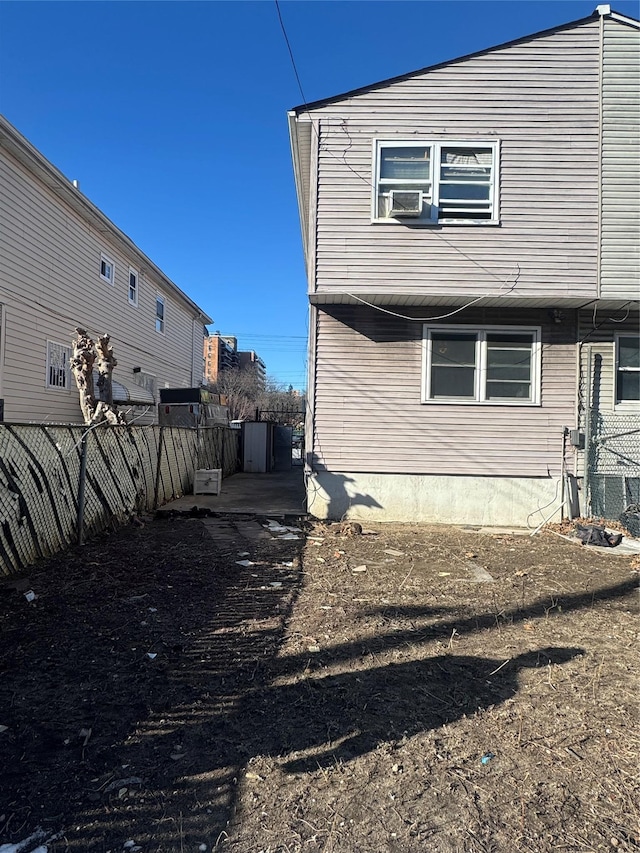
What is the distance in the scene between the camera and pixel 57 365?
11.8 meters

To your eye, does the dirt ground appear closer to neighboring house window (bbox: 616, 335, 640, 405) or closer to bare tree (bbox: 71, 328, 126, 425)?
neighboring house window (bbox: 616, 335, 640, 405)

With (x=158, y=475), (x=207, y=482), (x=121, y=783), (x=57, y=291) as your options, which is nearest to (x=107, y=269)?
(x=57, y=291)

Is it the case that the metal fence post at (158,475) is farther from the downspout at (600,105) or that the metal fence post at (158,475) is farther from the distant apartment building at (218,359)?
the distant apartment building at (218,359)

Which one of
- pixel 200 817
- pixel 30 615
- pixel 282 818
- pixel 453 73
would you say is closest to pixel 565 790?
pixel 282 818

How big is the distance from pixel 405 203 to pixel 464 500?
484cm

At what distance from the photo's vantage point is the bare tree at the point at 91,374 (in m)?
9.30

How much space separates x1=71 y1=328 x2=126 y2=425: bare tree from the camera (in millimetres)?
9305

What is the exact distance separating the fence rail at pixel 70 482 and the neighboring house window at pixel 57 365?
389cm

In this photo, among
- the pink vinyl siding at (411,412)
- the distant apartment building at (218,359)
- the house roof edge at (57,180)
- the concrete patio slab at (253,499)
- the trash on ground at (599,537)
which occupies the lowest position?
the concrete patio slab at (253,499)

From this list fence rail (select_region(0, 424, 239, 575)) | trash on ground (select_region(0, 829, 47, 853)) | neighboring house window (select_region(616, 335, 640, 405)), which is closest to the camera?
trash on ground (select_region(0, 829, 47, 853))

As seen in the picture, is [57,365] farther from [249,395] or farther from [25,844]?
[249,395]

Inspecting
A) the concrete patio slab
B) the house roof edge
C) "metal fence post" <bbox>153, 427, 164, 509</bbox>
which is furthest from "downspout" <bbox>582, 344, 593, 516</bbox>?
the house roof edge

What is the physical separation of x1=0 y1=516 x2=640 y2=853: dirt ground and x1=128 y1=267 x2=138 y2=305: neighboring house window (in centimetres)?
1223

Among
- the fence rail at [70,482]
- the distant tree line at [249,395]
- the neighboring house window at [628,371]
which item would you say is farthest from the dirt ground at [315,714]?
the distant tree line at [249,395]
